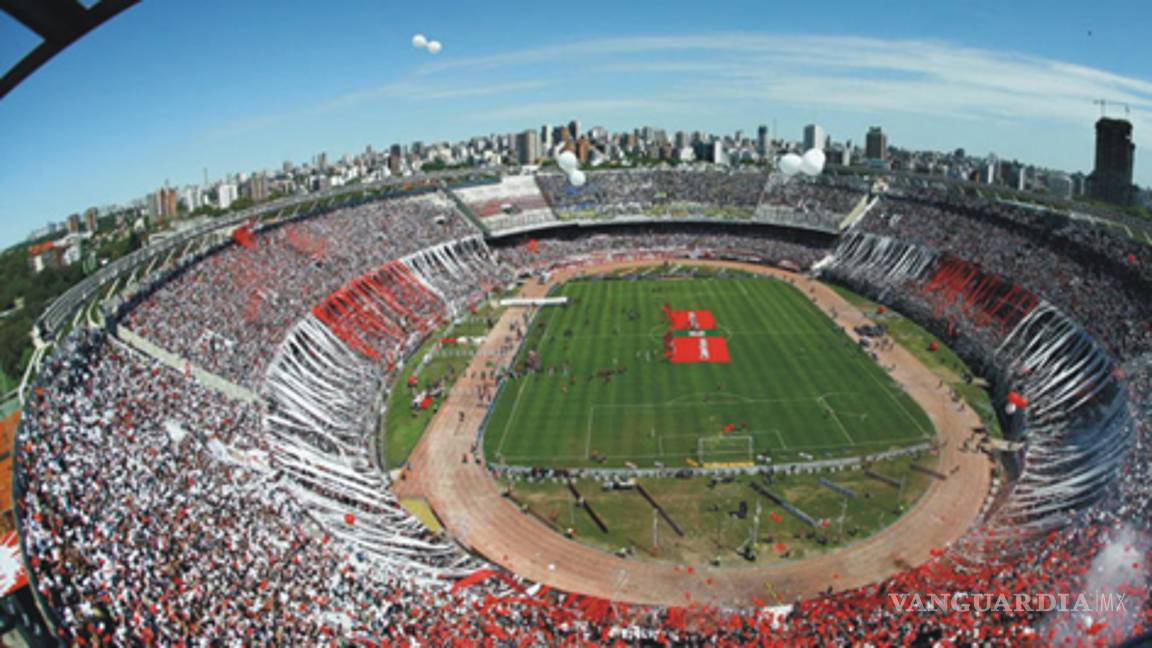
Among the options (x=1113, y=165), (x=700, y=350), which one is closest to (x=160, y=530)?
(x=700, y=350)

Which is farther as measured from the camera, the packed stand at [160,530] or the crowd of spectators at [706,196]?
the crowd of spectators at [706,196]

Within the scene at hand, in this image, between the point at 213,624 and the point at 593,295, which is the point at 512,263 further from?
the point at 213,624

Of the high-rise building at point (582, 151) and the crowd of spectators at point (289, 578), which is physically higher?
the high-rise building at point (582, 151)

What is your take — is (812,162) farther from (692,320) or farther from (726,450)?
(726,450)

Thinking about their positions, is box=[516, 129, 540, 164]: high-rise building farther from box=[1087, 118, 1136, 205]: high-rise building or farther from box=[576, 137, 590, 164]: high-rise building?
box=[1087, 118, 1136, 205]: high-rise building

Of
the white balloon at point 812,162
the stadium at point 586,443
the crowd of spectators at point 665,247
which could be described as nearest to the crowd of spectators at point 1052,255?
the stadium at point 586,443

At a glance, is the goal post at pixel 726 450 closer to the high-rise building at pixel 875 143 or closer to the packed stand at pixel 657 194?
the packed stand at pixel 657 194

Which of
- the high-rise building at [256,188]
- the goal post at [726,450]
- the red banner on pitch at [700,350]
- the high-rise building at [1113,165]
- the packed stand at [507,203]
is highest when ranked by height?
the high-rise building at [1113,165]
